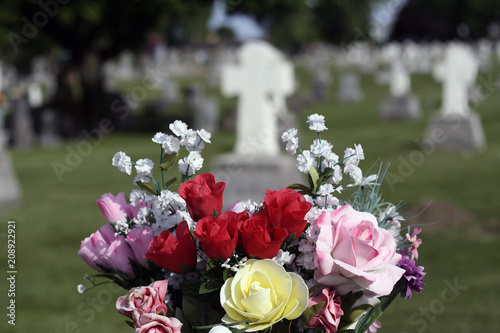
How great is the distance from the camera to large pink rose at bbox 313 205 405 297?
1.60m

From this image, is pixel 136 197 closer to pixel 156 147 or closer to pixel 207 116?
pixel 156 147

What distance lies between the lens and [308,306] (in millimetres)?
1649

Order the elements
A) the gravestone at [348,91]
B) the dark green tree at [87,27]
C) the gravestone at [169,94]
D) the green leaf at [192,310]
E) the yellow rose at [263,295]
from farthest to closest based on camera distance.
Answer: the gravestone at [348,91] < the gravestone at [169,94] < the dark green tree at [87,27] < the green leaf at [192,310] < the yellow rose at [263,295]

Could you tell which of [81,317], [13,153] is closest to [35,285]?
[81,317]

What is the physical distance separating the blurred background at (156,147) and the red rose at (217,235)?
52cm

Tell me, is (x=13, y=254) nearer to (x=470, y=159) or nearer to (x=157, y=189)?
(x=157, y=189)

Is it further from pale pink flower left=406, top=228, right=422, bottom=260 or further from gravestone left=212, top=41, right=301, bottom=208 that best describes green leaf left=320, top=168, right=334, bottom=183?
Answer: gravestone left=212, top=41, right=301, bottom=208

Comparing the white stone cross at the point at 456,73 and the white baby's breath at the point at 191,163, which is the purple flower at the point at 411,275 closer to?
the white baby's breath at the point at 191,163

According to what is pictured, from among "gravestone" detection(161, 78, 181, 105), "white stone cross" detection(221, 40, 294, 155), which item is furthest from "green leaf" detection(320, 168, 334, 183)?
"gravestone" detection(161, 78, 181, 105)

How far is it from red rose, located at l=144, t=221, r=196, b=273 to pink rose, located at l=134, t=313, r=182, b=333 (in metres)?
0.13

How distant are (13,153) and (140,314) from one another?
660 inches

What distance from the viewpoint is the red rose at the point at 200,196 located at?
168 centimetres

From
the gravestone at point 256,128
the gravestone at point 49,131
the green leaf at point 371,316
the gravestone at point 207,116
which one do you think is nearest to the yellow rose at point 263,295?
the green leaf at point 371,316

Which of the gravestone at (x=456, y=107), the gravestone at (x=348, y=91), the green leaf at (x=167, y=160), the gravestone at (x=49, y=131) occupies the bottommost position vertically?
the gravestone at (x=348, y=91)
